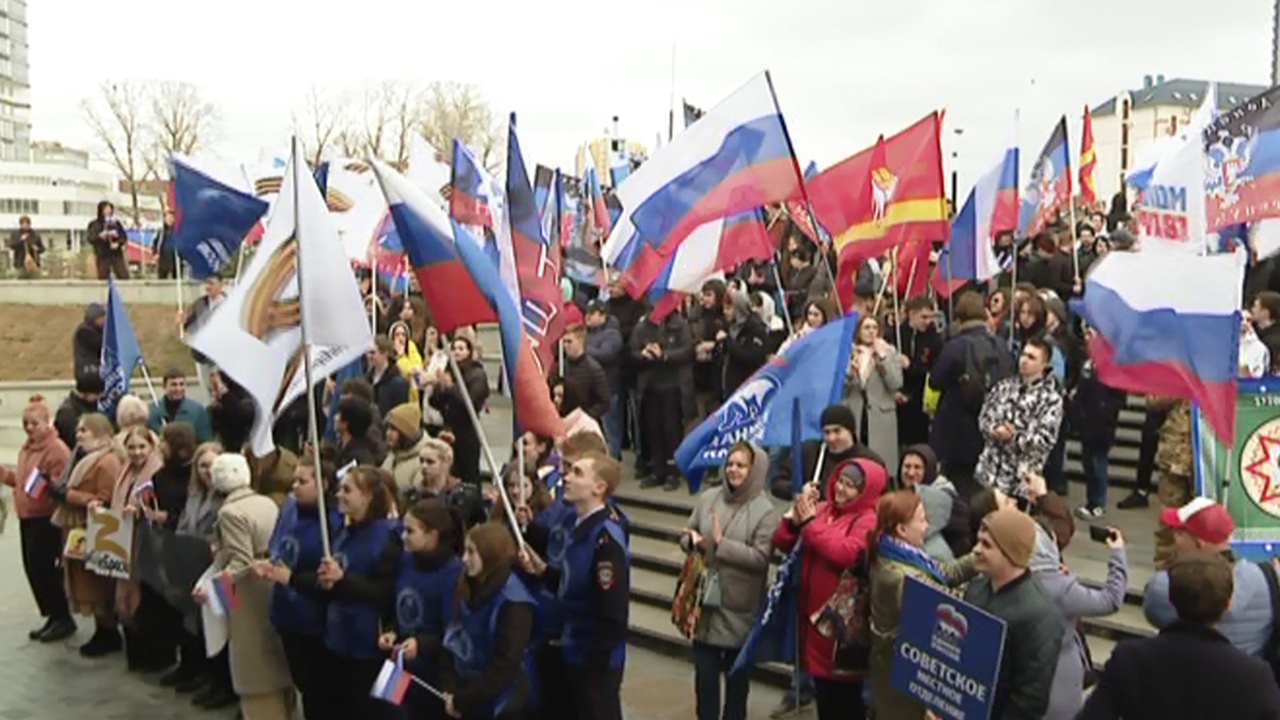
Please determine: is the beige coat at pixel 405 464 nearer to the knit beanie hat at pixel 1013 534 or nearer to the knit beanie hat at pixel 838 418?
the knit beanie hat at pixel 838 418

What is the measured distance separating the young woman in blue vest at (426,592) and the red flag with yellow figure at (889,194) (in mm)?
4611

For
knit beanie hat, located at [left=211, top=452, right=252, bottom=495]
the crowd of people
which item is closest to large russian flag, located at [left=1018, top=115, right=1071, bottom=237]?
the crowd of people

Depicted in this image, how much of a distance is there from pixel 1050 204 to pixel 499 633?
9.50 metres

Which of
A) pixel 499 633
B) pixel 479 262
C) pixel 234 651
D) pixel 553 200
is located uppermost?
pixel 553 200

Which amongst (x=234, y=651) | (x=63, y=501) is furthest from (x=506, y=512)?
(x=63, y=501)

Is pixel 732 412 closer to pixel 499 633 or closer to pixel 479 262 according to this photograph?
pixel 479 262

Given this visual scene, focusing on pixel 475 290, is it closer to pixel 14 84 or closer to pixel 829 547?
pixel 829 547

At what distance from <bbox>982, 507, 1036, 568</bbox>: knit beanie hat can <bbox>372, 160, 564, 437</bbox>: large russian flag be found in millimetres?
2351

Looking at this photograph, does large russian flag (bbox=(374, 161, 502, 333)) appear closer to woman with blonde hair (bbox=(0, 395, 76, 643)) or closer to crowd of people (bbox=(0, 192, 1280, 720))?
crowd of people (bbox=(0, 192, 1280, 720))

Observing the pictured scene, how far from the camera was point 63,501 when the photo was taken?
9188 mm

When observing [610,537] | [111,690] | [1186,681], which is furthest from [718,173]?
[111,690]

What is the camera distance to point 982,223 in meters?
11.1

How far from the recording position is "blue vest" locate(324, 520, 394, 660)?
632 cm

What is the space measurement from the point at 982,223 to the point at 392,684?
24.0 feet
